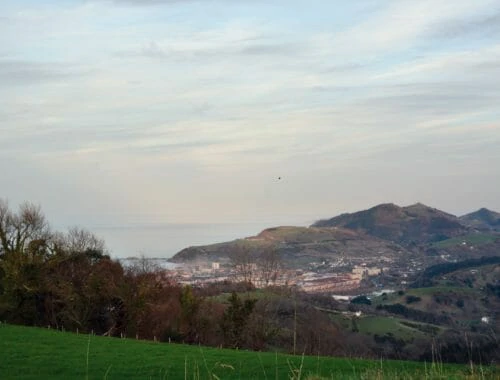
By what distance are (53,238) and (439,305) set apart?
105291 mm

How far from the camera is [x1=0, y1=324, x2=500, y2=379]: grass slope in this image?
85.7 feet

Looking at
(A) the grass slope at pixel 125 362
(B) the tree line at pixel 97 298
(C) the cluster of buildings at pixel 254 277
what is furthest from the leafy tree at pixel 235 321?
(A) the grass slope at pixel 125 362

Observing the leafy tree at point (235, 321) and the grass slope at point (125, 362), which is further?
the leafy tree at point (235, 321)

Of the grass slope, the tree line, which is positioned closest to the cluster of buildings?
the tree line

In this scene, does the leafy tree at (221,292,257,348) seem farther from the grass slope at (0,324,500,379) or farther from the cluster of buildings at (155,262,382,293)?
the grass slope at (0,324,500,379)

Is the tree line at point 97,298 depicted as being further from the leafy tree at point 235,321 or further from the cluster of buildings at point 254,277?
the cluster of buildings at point 254,277

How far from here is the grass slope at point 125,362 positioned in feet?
85.7

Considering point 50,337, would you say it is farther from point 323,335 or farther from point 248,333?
point 323,335

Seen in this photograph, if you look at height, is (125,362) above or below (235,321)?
below

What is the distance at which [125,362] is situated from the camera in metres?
30.6

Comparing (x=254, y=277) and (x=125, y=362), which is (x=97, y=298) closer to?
(x=125, y=362)

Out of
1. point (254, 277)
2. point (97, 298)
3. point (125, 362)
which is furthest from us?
point (254, 277)

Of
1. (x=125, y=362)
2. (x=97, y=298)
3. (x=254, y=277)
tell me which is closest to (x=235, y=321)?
(x=97, y=298)

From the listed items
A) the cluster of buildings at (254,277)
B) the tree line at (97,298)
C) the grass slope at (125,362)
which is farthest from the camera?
the cluster of buildings at (254,277)
